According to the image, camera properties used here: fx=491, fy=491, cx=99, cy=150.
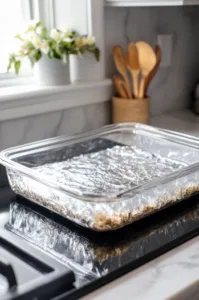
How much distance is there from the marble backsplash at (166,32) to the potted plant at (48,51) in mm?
127

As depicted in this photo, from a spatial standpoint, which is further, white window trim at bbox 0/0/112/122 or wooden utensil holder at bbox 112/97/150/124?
wooden utensil holder at bbox 112/97/150/124

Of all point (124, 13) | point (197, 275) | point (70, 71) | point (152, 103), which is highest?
point (124, 13)

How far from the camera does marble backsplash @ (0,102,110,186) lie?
124cm

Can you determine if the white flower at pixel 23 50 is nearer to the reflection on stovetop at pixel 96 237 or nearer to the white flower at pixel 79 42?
the white flower at pixel 79 42

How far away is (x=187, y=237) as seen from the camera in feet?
2.85

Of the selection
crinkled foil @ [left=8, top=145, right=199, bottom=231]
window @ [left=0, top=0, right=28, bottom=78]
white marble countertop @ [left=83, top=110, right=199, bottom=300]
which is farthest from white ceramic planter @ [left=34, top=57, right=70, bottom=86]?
white marble countertop @ [left=83, top=110, right=199, bottom=300]

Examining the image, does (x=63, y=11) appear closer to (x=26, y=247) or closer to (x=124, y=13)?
(x=124, y=13)

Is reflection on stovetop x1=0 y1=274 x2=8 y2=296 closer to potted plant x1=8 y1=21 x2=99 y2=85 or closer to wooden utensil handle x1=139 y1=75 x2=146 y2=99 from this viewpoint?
potted plant x1=8 y1=21 x2=99 y2=85

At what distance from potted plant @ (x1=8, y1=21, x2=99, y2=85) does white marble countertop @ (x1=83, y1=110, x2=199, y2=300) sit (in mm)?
643

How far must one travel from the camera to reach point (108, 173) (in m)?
1.08

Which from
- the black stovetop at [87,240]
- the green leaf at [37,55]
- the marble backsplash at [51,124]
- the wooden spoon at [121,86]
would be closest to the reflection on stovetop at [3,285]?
the black stovetop at [87,240]

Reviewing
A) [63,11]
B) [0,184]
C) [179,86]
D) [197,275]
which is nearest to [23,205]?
[0,184]

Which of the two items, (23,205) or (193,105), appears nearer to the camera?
(23,205)

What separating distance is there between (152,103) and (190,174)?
67 cm
